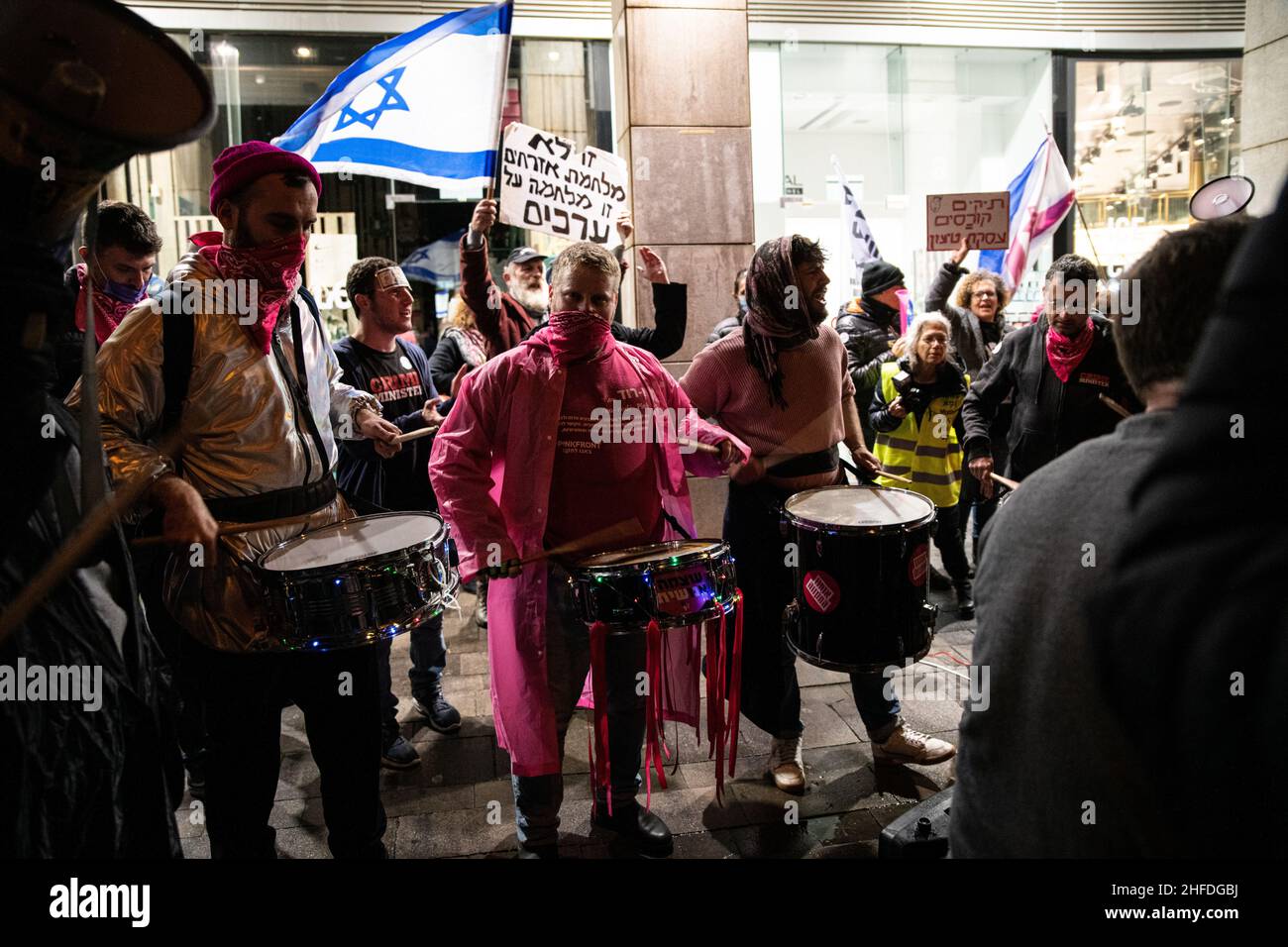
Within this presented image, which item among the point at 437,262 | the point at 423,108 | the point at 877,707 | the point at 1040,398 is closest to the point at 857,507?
the point at 877,707

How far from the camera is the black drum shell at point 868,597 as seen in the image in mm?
3244

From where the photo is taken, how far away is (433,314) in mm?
9992

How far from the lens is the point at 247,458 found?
2.54 m

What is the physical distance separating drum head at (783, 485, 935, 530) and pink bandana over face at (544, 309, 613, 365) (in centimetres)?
105

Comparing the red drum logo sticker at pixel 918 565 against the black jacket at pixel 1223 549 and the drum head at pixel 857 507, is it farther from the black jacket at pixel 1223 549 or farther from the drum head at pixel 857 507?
the black jacket at pixel 1223 549

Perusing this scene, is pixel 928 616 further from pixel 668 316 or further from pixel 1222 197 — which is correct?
pixel 1222 197

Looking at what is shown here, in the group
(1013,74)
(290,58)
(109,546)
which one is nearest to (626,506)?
(109,546)

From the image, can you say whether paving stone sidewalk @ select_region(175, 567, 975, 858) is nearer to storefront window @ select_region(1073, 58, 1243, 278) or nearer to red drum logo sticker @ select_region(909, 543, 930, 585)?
red drum logo sticker @ select_region(909, 543, 930, 585)

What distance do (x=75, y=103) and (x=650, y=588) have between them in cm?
185

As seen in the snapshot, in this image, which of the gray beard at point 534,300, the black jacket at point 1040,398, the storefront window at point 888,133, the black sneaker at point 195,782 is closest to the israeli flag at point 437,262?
the storefront window at point 888,133

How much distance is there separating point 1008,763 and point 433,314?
9371 mm

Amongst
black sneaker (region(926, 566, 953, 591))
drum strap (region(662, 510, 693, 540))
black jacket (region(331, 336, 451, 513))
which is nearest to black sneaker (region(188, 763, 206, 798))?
black jacket (region(331, 336, 451, 513))

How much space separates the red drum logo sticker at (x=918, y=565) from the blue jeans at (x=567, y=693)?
3.45ft

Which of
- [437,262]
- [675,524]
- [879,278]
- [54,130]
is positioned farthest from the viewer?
[437,262]
